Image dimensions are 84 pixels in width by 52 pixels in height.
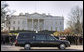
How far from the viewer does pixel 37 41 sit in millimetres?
20734

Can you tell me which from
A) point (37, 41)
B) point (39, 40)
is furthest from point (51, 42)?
point (37, 41)

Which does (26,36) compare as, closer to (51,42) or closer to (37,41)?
(37,41)

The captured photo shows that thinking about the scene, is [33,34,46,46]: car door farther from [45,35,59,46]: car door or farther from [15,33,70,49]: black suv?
[45,35,59,46]: car door

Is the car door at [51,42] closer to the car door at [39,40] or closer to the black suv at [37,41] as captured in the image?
the black suv at [37,41]

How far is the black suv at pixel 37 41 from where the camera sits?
67.9 feet

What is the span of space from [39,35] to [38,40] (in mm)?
555

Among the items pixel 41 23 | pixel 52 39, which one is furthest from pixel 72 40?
pixel 41 23

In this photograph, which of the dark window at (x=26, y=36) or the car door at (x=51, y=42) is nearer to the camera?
the car door at (x=51, y=42)

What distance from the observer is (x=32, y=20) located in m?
91.9

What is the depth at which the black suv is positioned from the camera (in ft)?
67.9

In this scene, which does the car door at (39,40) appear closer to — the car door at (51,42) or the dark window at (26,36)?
the car door at (51,42)

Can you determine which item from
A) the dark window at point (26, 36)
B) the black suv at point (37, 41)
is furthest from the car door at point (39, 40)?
the dark window at point (26, 36)

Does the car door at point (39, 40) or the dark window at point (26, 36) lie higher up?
the dark window at point (26, 36)

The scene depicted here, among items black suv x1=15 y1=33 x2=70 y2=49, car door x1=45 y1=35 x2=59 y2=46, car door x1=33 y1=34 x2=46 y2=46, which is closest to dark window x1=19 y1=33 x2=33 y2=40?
black suv x1=15 y1=33 x2=70 y2=49
